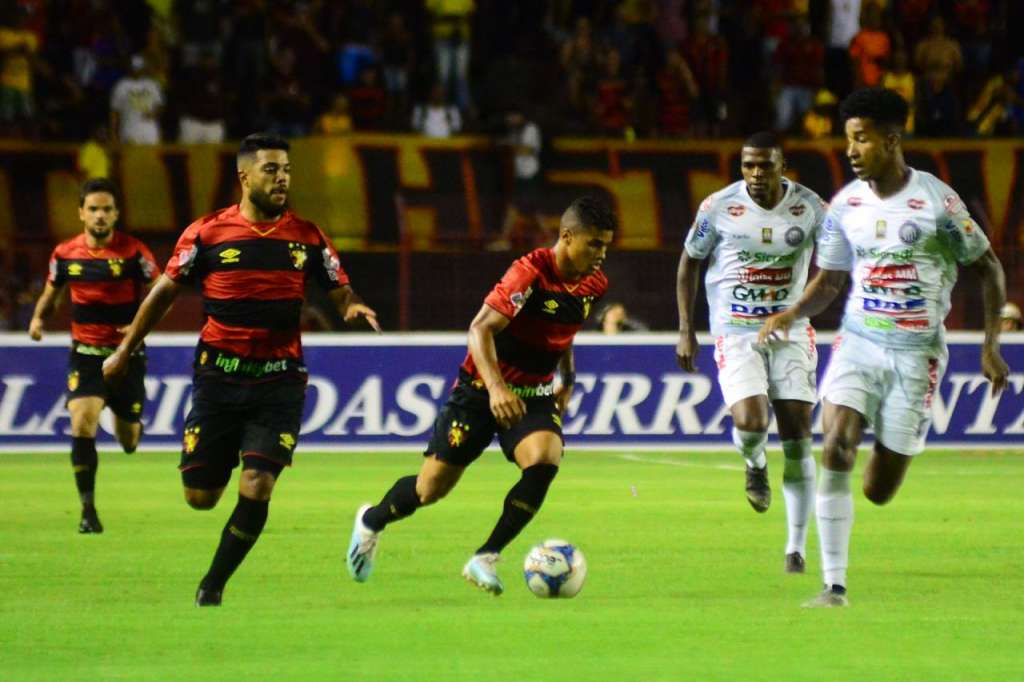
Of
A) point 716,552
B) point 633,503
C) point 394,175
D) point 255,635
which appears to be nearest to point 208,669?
point 255,635

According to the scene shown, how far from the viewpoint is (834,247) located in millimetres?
9344

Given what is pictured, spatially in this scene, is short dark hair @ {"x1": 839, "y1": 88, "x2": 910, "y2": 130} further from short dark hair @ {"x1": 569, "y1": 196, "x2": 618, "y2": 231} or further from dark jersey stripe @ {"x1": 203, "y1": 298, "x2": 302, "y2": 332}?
dark jersey stripe @ {"x1": 203, "y1": 298, "x2": 302, "y2": 332}

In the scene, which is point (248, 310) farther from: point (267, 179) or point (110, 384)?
point (110, 384)

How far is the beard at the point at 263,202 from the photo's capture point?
910 cm

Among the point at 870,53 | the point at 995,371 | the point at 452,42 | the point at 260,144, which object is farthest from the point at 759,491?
the point at 870,53

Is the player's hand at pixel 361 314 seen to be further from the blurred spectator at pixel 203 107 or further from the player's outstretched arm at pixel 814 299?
the blurred spectator at pixel 203 107

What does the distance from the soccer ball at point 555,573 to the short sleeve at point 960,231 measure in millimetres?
2282

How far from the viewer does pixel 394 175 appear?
22.5 metres

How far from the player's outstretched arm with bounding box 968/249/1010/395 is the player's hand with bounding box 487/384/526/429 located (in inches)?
83.9

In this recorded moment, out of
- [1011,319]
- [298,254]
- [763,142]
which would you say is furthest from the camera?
[1011,319]

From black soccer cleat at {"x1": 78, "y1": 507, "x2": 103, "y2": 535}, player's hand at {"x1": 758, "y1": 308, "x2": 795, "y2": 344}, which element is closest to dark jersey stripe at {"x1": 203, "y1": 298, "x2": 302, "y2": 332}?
player's hand at {"x1": 758, "y1": 308, "x2": 795, "y2": 344}

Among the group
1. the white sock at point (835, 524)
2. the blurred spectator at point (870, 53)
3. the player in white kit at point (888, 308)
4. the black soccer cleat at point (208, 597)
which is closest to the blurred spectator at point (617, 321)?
the blurred spectator at point (870, 53)

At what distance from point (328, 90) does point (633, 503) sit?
33.2ft

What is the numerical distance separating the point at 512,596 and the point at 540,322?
133 centimetres
